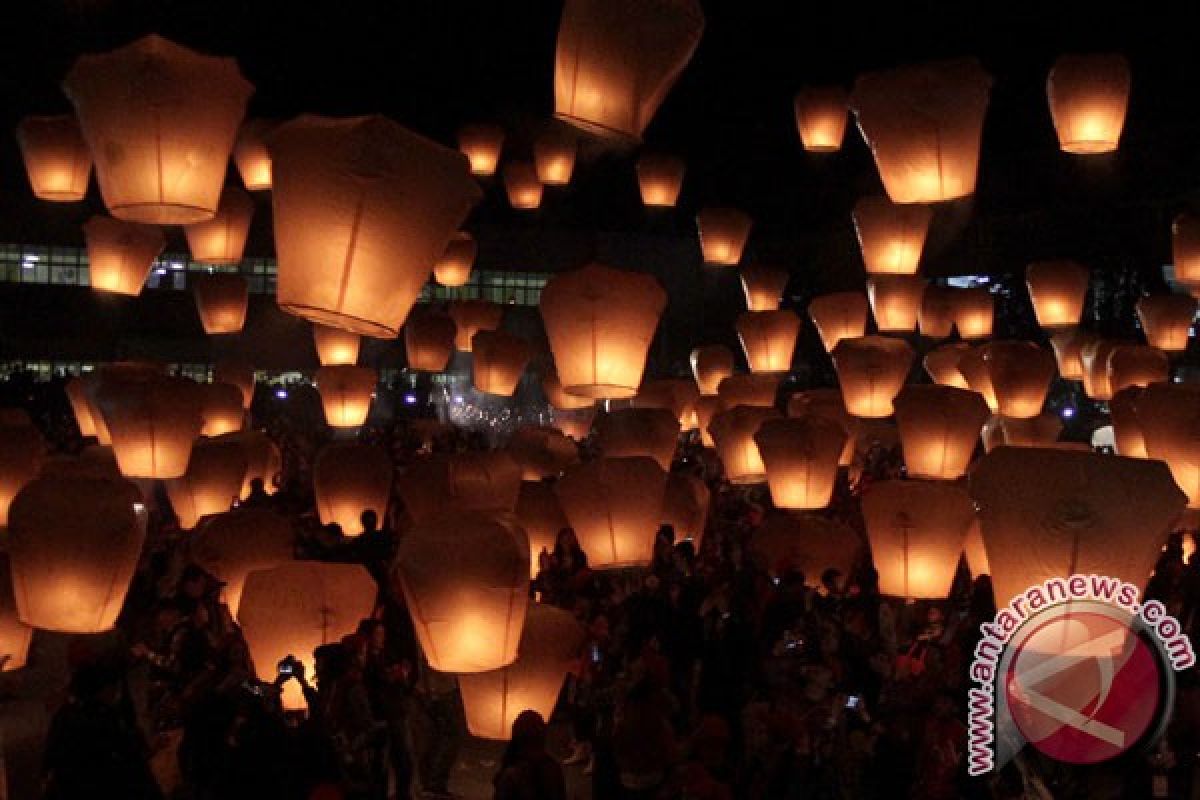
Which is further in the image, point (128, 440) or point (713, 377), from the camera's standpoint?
point (713, 377)

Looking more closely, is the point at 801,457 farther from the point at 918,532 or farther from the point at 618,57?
the point at 618,57

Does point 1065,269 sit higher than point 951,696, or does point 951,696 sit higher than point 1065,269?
point 1065,269

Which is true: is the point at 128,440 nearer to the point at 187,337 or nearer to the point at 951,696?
the point at 951,696

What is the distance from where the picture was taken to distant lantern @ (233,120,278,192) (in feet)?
43.8

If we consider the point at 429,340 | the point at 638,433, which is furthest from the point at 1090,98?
the point at 429,340

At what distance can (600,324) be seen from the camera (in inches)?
327

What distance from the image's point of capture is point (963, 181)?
902cm

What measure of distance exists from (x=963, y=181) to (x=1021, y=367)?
3.59m

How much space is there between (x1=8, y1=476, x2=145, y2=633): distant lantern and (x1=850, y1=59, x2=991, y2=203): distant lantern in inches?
205

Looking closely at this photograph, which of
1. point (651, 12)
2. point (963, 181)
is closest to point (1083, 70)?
point (963, 181)

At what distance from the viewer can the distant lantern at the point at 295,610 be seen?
6.88 metres

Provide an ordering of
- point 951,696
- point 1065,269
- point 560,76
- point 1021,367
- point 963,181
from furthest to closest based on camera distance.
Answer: point 1065,269 → point 1021,367 → point 963,181 → point 560,76 → point 951,696

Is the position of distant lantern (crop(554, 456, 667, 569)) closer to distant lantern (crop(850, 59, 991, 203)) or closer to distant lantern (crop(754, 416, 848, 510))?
distant lantern (crop(754, 416, 848, 510))

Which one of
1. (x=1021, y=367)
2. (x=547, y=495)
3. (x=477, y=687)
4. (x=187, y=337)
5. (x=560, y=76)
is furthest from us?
(x=187, y=337)
